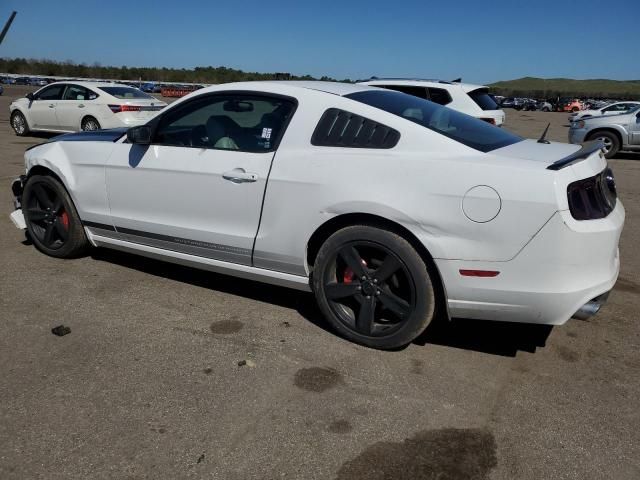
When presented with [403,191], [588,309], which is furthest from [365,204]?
[588,309]

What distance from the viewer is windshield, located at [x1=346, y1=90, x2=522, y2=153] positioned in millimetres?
3438

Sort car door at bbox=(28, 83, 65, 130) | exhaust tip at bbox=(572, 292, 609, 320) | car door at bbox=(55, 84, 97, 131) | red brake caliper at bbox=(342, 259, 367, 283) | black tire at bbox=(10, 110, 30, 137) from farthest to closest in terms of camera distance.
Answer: black tire at bbox=(10, 110, 30, 137)
car door at bbox=(28, 83, 65, 130)
car door at bbox=(55, 84, 97, 131)
red brake caliper at bbox=(342, 259, 367, 283)
exhaust tip at bbox=(572, 292, 609, 320)

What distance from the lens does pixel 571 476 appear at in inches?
95.5

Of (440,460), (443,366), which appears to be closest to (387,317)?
(443,366)

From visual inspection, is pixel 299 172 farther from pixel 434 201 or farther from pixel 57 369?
pixel 57 369

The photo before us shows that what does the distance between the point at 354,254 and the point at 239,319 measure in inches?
39.6

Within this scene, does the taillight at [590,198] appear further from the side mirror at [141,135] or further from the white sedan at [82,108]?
the white sedan at [82,108]

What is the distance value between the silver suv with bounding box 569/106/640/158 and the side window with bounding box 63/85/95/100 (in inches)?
478

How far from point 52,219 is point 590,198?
13.6 feet

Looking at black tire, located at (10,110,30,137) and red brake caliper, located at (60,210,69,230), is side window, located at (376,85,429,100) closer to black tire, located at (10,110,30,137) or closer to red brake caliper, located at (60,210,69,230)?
red brake caliper, located at (60,210,69,230)

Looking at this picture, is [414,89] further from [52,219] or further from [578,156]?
[578,156]

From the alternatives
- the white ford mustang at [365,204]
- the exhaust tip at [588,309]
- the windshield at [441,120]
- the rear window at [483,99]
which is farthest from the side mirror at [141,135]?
the rear window at [483,99]

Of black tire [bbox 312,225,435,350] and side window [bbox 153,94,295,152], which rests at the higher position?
side window [bbox 153,94,295,152]

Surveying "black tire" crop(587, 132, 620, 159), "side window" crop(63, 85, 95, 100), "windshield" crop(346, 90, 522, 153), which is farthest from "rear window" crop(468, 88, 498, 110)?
"side window" crop(63, 85, 95, 100)
